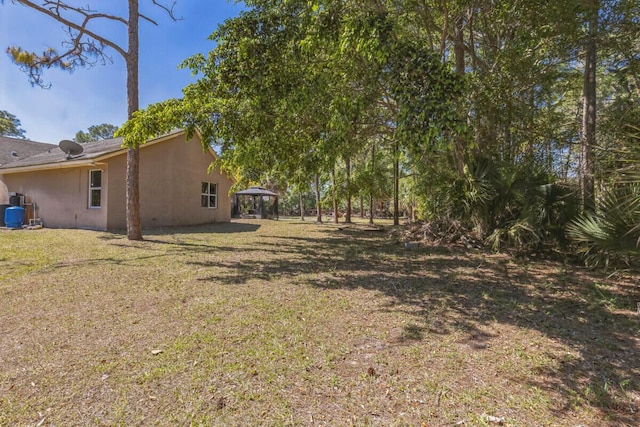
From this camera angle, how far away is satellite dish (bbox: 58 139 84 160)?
41.2 ft

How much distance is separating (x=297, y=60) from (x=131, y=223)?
702 centimetres

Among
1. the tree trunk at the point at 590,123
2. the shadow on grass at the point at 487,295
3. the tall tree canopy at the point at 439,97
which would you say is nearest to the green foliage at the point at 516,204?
the tall tree canopy at the point at 439,97

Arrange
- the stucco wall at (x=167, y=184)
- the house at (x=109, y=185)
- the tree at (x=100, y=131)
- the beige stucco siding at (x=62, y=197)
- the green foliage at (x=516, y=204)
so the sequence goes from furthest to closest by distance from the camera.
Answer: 1. the tree at (x=100, y=131)
2. the beige stucco siding at (x=62, y=197)
3. the stucco wall at (x=167, y=184)
4. the house at (x=109, y=185)
5. the green foliage at (x=516, y=204)

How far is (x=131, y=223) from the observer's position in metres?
9.58

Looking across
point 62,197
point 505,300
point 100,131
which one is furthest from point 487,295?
point 100,131

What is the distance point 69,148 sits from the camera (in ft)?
41.9

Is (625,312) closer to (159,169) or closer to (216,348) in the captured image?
(216,348)

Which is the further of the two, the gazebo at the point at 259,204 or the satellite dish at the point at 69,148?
the gazebo at the point at 259,204

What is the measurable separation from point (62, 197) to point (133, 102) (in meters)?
6.87

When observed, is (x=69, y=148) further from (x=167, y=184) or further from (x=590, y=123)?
(x=590, y=123)

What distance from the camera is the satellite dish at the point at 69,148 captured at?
1256cm

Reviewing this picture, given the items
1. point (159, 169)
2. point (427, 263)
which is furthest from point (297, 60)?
point (159, 169)

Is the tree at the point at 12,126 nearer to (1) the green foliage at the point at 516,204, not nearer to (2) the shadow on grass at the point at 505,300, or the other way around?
(2) the shadow on grass at the point at 505,300

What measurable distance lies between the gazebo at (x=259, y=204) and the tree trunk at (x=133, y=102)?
15334 millimetres
